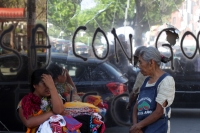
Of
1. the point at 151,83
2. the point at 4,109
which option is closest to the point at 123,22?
the point at 4,109

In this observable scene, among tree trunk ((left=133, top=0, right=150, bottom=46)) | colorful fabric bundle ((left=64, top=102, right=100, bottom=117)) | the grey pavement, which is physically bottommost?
the grey pavement

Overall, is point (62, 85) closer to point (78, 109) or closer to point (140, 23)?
point (78, 109)

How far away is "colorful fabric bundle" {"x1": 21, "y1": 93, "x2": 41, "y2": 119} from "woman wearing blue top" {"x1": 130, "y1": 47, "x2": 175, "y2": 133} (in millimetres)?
806

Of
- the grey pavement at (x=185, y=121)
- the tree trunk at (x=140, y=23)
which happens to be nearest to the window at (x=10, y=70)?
the tree trunk at (x=140, y=23)

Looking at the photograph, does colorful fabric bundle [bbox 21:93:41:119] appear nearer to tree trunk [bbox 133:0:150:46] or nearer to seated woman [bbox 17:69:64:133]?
seated woman [bbox 17:69:64:133]

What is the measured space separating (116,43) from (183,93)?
1.31 metres

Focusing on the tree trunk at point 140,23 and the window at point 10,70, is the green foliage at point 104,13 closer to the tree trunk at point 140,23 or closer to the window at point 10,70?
the tree trunk at point 140,23

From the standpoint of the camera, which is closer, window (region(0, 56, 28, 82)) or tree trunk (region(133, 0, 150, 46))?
tree trunk (region(133, 0, 150, 46))

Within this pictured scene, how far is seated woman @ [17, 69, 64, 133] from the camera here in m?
4.02

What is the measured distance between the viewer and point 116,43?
24.2 feet

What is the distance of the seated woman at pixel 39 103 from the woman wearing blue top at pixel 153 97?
658mm

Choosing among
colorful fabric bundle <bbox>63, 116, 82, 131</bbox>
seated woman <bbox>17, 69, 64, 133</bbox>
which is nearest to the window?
seated woman <bbox>17, 69, 64, 133</bbox>

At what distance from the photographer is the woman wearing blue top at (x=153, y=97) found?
4.01 metres

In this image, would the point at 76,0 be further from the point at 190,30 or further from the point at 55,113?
the point at 55,113
